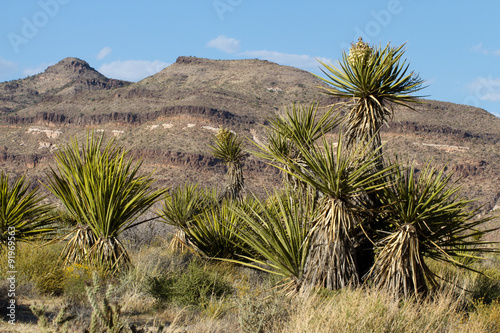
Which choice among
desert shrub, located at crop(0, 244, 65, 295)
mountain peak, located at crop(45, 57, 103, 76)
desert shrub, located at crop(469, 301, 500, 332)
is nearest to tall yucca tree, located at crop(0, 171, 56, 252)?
desert shrub, located at crop(0, 244, 65, 295)

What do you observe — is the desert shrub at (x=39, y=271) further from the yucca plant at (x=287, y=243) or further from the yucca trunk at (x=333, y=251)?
the yucca trunk at (x=333, y=251)

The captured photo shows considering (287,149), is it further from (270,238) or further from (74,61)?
(74,61)

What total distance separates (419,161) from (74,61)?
129 meters

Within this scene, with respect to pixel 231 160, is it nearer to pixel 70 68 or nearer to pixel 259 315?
pixel 259 315

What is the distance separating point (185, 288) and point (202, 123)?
232 ft

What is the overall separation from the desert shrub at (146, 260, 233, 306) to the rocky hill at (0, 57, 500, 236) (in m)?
43.5

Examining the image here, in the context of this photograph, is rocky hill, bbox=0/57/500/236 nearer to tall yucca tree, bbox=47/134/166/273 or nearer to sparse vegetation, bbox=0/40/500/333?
sparse vegetation, bbox=0/40/500/333

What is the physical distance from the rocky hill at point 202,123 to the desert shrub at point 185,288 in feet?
143

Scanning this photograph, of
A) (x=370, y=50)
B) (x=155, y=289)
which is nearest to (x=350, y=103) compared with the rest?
(x=370, y=50)

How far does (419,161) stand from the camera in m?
55.4

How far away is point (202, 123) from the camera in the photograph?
249ft

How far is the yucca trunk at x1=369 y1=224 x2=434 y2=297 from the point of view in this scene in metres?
5.93

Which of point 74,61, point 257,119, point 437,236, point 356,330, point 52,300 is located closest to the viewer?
point 356,330

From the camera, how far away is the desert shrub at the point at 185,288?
6191mm
